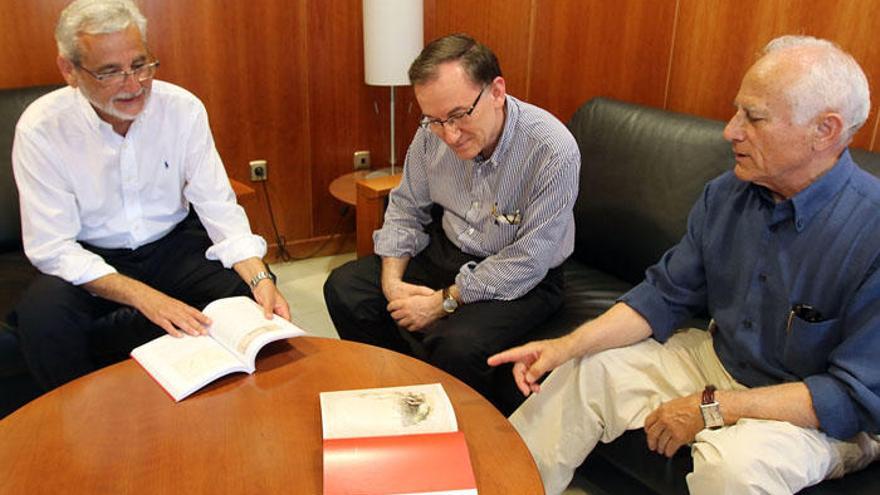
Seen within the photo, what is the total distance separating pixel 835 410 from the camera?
4.05ft

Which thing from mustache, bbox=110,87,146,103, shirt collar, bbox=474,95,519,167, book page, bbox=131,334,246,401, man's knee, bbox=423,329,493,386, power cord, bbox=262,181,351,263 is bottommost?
power cord, bbox=262,181,351,263

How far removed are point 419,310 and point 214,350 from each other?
60 cm

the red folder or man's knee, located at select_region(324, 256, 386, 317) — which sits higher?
the red folder

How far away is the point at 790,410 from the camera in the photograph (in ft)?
4.17

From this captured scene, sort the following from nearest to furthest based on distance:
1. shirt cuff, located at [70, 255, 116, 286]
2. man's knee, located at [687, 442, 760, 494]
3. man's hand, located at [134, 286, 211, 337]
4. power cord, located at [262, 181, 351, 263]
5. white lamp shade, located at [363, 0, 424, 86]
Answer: man's knee, located at [687, 442, 760, 494] → man's hand, located at [134, 286, 211, 337] → shirt cuff, located at [70, 255, 116, 286] → white lamp shade, located at [363, 0, 424, 86] → power cord, located at [262, 181, 351, 263]

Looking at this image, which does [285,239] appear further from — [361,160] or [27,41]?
[27,41]

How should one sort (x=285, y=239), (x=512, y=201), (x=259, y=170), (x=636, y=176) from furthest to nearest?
(x=285, y=239), (x=259, y=170), (x=636, y=176), (x=512, y=201)

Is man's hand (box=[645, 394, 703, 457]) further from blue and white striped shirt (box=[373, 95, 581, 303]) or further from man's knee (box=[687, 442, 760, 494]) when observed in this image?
blue and white striped shirt (box=[373, 95, 581, 303])

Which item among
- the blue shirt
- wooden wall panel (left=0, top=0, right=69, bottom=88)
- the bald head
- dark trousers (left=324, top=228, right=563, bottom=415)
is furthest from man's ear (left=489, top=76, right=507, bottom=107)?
wooden wall panel (left=0, top=0, right=69, bottom=88)

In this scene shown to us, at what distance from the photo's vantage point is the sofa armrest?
266 centimetres

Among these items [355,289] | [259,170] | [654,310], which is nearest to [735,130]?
[654,310]

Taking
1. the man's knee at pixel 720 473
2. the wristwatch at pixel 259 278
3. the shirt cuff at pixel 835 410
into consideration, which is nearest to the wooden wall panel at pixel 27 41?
the wristwatch at pixel 259 278

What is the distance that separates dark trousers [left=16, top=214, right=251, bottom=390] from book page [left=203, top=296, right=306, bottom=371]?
1.31 feet

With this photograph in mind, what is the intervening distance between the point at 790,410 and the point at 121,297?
5.04 ft
